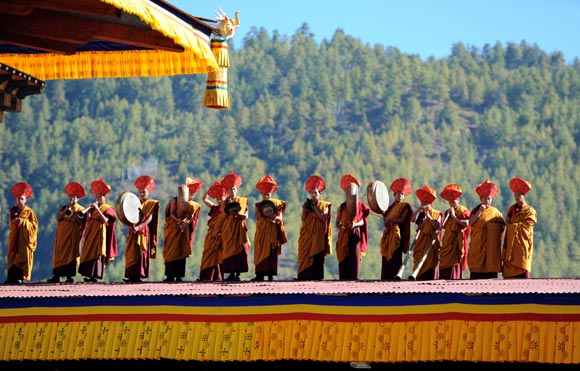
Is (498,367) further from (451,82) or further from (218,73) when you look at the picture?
(451,82)

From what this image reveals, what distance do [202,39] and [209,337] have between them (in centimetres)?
309

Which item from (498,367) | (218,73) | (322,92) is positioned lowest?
(498,367)

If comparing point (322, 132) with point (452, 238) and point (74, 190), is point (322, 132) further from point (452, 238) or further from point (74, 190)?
point (452, 238)

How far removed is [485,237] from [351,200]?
1.31m

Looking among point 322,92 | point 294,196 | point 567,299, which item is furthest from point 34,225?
point 322,92

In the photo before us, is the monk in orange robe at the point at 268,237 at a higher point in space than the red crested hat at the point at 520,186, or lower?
lower

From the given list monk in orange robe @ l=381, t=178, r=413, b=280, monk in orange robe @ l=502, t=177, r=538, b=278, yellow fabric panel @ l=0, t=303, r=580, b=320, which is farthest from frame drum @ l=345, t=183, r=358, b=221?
yellow fabric panel @ l=0, t=303, r=580, b=320

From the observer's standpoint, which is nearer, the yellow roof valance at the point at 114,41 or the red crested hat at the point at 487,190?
the yellow roof valance at the point at 114,41

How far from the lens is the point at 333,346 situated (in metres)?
9.32

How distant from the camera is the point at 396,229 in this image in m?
13.2

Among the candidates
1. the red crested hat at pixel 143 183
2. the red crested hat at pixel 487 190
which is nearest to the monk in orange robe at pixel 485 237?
the red crested hat at pixel 487 190

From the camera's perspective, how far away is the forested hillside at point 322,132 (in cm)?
8081

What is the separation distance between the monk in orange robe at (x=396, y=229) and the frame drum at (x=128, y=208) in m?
2.58

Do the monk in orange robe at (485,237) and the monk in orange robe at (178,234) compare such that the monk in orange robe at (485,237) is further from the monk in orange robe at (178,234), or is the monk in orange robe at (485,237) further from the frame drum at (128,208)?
the frame drum at (128,208)
